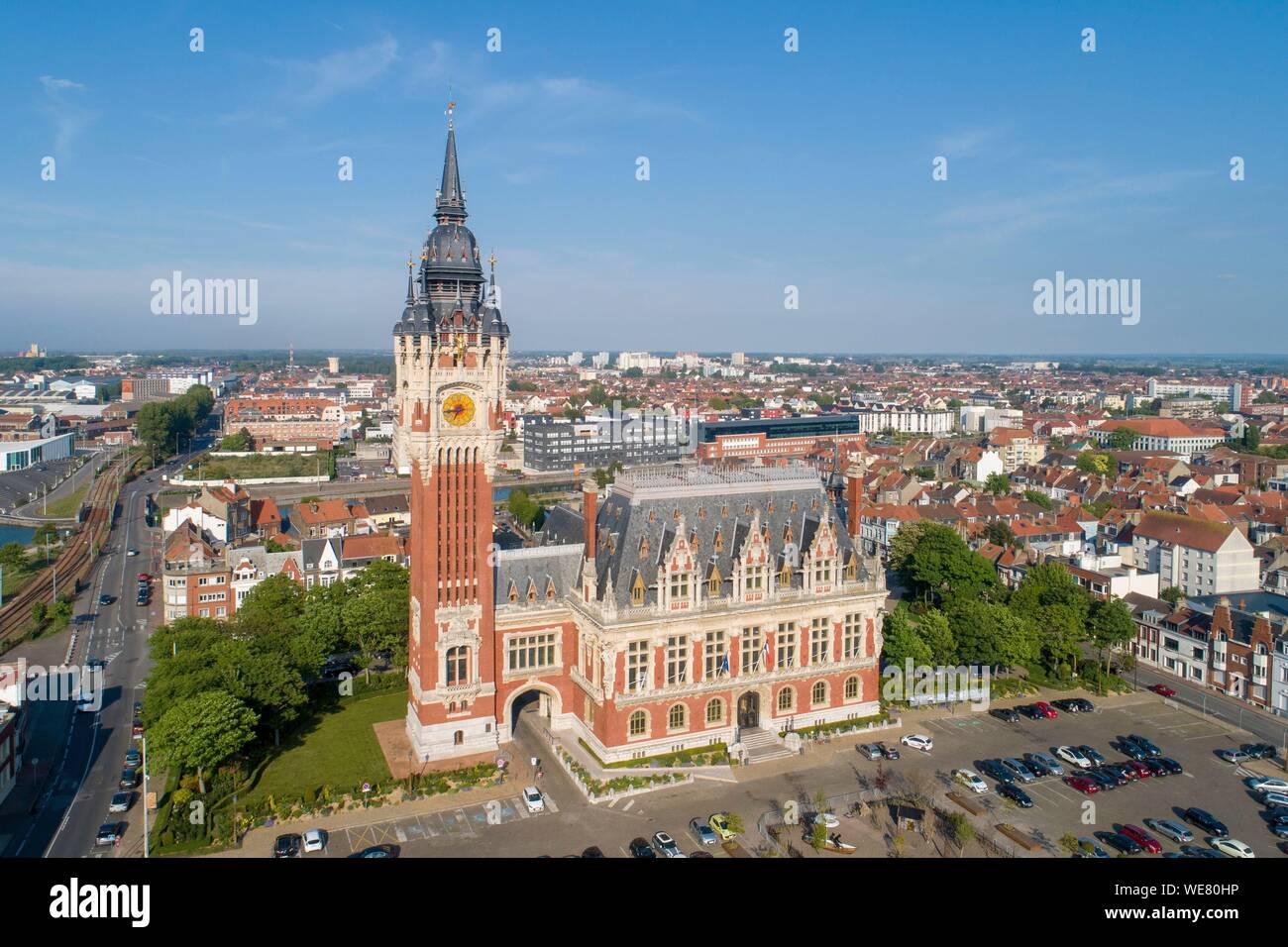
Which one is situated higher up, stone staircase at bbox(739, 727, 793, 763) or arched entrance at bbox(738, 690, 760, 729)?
arched entrance at bbox(738, 690, 760, 729)

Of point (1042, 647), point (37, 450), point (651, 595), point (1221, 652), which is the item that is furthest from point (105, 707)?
point (37, 450)

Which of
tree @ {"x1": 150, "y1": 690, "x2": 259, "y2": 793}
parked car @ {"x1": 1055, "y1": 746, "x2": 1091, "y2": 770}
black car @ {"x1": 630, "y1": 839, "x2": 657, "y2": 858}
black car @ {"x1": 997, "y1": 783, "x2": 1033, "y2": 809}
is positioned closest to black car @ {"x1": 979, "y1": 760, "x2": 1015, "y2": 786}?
black car @ {"x1": 997, "y1": 783, "x2": 1033, "y2": 809}

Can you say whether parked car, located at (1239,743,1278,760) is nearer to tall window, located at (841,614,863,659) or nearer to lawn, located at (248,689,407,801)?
tall window, located at (841,614,863,659)

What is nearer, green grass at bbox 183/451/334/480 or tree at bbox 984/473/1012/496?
tree at bbox 984/473/1012/496

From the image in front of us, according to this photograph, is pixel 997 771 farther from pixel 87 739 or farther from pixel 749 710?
pixel 87 739

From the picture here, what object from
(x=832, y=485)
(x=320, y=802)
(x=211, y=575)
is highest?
(x=832, y=485)
